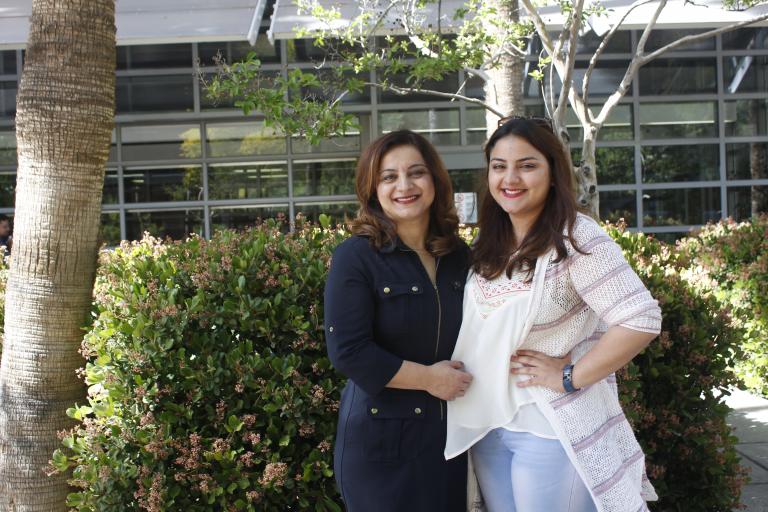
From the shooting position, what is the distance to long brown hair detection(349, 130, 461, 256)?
8.34ft

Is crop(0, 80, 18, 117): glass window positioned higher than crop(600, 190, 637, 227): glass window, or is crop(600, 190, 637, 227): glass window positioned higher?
crop(0, 80, 18, 117): glass window

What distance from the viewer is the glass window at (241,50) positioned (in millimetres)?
13109

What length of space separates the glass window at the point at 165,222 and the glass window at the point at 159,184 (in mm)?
226

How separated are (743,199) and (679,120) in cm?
176

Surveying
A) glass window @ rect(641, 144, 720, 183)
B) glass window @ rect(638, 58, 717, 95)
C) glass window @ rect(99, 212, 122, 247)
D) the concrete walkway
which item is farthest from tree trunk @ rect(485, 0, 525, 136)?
glass window @ rect(99, 212, 122, 247)

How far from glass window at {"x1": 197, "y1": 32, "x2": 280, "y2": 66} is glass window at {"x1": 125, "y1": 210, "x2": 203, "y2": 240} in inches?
103

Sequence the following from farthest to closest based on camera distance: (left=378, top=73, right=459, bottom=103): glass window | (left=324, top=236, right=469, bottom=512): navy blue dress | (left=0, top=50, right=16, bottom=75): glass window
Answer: (left=0, top=50, right=16, bottom=75): glass window < (left=378, top=73, right=459, bottom=103): glass window < (left=324, top=236, right=469, bottom=512): navy blue dress

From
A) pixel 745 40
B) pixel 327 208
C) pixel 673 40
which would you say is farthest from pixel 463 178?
pixel 745 40

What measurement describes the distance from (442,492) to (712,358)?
2.13 m

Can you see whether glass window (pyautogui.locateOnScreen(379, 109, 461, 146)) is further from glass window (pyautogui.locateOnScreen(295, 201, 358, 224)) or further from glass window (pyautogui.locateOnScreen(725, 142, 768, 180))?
glass window (pyautogui.locateOnScreen(725, 142, 768, 180))

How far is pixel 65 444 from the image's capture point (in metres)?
3.49

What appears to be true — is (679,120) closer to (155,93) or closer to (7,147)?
(155,93)

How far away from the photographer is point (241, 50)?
1320 cm

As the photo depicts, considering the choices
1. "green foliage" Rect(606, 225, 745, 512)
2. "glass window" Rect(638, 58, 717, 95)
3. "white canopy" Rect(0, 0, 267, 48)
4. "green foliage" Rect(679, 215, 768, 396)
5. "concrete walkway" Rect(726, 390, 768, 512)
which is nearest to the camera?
"green foliage" Rect(606, 225, 745, 512)
